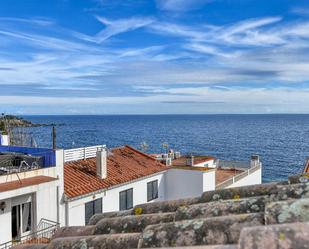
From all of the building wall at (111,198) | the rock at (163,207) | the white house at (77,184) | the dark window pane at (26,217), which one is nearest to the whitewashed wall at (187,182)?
the white house at (77,184)

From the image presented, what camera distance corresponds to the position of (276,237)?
218 centimetres

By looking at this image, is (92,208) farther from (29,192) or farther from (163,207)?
(163,207)

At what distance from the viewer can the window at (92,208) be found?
17422 mm

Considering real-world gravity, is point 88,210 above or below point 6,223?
below

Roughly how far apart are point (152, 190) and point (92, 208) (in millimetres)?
6182

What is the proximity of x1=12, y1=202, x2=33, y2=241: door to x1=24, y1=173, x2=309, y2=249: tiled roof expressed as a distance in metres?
10.8

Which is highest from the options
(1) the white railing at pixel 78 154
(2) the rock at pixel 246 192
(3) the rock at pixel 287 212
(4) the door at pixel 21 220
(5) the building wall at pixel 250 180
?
(3) the rock at pixel 287 212

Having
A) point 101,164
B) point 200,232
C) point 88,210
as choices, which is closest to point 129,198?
point 101,164

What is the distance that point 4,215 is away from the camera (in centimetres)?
1343

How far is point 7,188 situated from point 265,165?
56120 mm

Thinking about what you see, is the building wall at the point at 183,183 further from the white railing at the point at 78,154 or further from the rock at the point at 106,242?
the rock at the point at 106,242

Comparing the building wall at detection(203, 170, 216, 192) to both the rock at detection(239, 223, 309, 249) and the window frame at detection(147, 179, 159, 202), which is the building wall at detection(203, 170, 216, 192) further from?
the rock at detection(239, 223, 309, 249)

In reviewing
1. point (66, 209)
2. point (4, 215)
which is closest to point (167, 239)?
point (4, 215)

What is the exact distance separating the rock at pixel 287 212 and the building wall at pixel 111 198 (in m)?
14.6
